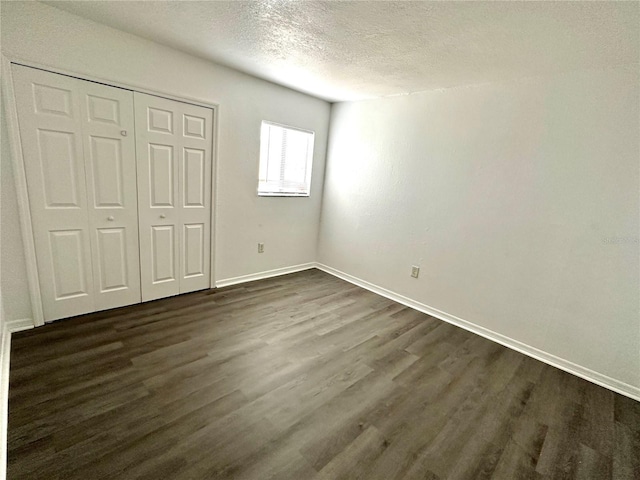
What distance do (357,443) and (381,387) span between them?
0.52 meters

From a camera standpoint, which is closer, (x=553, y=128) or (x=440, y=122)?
(x=553, y=128)

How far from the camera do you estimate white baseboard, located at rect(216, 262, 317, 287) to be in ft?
11.7

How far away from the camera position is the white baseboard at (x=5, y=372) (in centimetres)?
135

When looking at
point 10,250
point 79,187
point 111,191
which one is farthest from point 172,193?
point 10,250

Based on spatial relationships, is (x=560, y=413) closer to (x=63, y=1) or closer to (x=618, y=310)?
(x=618, y=310)

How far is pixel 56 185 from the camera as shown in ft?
7.59

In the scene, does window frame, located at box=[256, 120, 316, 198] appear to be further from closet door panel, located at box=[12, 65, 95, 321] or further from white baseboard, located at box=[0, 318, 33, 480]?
white baseboard, located at box=[0, 318, 33, 480]

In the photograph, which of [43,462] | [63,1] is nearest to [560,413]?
[43,462]

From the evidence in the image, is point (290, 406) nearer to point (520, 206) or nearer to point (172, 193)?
point (172, 193)

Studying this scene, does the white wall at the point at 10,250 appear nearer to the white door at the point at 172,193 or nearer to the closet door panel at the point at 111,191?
the closet door panel at the point at 111,191

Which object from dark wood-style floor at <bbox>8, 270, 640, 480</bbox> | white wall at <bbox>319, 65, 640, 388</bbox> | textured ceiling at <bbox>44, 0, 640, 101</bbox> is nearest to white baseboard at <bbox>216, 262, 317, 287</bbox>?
dark wood-style floor at <bbox>8, 270, 640, 480</bbox>

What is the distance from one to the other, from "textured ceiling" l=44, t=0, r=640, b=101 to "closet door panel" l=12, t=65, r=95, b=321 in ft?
2.01

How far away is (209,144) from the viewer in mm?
3092

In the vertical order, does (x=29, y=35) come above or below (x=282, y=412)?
above
